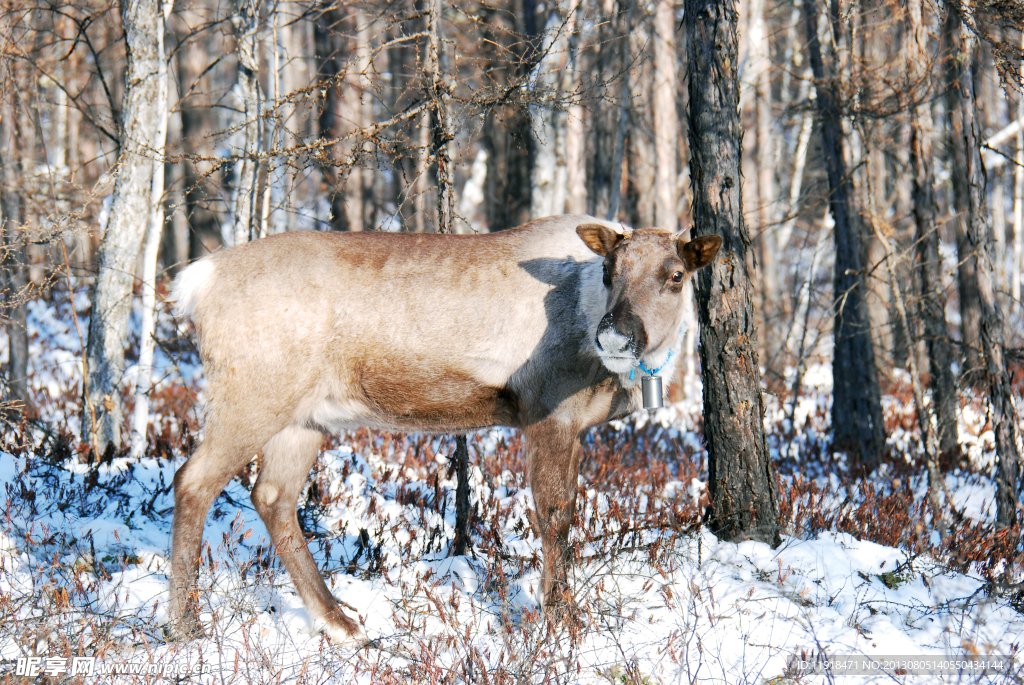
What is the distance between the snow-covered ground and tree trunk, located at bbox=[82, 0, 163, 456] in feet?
2.16

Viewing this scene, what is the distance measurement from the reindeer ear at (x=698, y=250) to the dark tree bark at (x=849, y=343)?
217 inches

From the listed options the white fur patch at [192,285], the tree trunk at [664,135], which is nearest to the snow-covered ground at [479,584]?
the white fur patch at [192,285]

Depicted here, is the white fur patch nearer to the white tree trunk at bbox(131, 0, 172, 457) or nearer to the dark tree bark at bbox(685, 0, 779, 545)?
the white tree trunk at bbox(131, 0, 172, 457)

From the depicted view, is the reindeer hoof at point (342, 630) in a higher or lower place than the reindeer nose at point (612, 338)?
lower

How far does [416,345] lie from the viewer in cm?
443

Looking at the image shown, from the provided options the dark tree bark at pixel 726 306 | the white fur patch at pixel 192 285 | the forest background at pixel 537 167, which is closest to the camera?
the white fur patch at pixel 192 285

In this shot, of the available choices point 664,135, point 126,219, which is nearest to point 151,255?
point 126,219

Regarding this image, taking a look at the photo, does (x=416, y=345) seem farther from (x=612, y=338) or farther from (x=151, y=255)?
(x=151, y=255)

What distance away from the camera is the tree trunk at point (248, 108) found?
746cm

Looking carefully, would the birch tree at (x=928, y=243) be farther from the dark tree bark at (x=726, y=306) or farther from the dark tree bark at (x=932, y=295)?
the dark tree bark at (x=726, y=306)

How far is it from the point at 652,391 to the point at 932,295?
501 cm

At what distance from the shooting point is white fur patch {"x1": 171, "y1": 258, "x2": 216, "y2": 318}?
4.33 m

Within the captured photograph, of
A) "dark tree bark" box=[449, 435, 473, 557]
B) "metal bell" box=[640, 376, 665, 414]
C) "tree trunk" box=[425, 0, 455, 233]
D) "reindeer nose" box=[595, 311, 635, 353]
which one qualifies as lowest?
"dark tree bark" box=[449, 435, 473, 557]

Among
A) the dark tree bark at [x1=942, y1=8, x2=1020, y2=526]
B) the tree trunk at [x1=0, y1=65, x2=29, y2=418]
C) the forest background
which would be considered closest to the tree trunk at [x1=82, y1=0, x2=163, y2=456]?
the forest background
